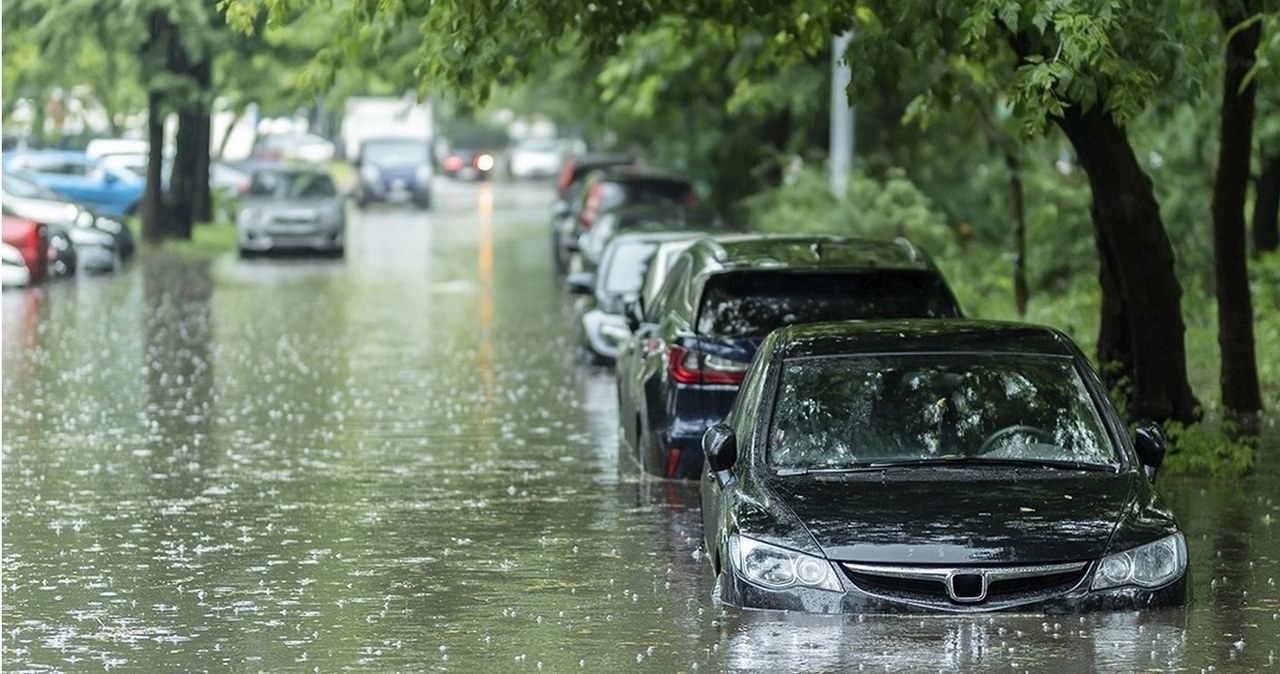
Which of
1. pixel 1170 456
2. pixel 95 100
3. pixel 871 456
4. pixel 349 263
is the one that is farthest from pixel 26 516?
pixel 95 100

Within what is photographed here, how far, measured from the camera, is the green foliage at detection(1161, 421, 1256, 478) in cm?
1487

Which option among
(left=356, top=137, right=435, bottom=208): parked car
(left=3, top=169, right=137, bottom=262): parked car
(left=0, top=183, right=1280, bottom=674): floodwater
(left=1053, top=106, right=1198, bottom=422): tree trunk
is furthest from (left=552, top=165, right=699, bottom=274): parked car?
(left=356, top=137, right=435, bottom=208): parked car

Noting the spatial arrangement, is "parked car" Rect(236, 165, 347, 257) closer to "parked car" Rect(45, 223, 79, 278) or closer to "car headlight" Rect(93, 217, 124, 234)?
"car headlight" Rect(93, 217, 124, 234)

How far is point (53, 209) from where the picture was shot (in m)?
39.1

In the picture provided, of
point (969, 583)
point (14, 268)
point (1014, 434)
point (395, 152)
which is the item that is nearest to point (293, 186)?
point (14, 268)

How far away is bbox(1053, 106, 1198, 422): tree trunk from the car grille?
22.0ft

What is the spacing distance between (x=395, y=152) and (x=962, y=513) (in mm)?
58925

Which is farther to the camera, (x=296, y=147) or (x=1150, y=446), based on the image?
(x=296, y=147)

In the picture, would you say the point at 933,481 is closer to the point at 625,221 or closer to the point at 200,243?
the point at 625,221

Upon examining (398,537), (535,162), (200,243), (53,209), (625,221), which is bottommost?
(535,162)

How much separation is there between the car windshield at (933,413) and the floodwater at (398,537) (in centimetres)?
82

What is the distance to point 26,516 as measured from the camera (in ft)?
45.0

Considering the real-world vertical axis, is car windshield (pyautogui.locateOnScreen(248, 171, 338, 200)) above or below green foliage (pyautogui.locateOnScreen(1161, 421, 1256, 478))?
below

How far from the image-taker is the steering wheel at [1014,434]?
10188mm
